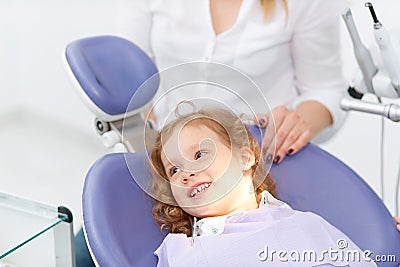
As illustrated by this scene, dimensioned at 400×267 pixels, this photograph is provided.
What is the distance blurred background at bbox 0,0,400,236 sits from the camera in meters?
2.22

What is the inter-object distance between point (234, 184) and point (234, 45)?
0.50 meters

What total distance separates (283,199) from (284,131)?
0.14 metres

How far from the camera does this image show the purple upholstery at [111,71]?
1.14m

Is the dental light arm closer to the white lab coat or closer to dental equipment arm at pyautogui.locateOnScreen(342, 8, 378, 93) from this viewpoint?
dental equipment arm at pyautogui.locateOnScreen(342, 8, 378, 93)

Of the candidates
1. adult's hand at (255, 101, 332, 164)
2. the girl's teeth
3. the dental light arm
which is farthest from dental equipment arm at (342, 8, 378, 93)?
the girl's teeth

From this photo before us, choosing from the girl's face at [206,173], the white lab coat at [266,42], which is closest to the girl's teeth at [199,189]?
the girl's face at [206,173]

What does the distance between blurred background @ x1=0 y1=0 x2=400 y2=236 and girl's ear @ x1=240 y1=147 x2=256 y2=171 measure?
1167 mm

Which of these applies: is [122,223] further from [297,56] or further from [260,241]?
[297,56]

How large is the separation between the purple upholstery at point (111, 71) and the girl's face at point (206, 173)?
213 mm

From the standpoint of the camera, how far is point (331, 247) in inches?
36.5

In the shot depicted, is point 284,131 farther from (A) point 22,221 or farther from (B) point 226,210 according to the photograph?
(A) point 22,221

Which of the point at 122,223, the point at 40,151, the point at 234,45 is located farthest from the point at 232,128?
the point at 40,151

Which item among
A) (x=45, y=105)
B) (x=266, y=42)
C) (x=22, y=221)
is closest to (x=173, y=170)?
(x=22, y=221)

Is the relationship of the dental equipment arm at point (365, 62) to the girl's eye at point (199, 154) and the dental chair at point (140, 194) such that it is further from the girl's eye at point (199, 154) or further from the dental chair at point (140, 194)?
the girl's eye at point (199, 154)
